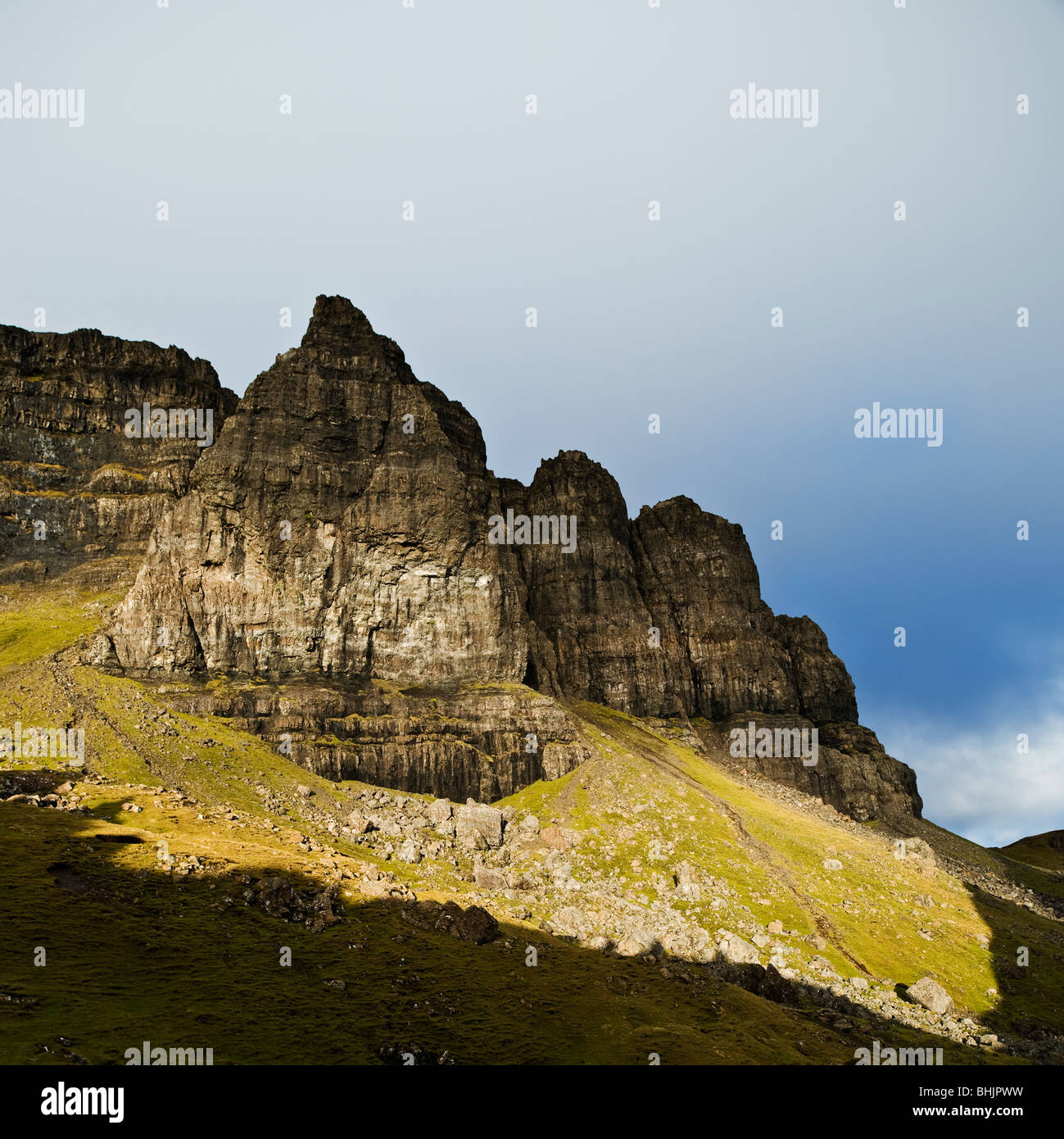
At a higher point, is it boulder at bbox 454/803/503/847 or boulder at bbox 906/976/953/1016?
boulder at bbox 454/803/503/847

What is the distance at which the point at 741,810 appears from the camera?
151375mm

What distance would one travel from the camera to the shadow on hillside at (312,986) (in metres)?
44.8

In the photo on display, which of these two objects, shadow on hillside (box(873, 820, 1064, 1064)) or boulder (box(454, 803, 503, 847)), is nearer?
shadow on hillside (box(873, 820, 1064, 1064))

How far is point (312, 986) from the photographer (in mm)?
55500

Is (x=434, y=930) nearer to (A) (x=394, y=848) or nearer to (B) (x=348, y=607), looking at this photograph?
(A) (x=394, y=848)

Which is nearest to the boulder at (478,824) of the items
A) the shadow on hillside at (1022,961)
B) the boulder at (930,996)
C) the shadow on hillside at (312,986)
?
the shadow on hillside at (312,986)

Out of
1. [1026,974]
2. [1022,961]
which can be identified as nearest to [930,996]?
[1026,974]

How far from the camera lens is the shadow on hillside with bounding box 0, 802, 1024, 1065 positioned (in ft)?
147

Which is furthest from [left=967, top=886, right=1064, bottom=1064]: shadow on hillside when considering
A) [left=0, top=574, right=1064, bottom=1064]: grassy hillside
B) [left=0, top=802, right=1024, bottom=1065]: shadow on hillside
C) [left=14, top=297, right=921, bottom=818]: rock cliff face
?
[left=14, top=297, right=921, bottom=818]: rock cliff face

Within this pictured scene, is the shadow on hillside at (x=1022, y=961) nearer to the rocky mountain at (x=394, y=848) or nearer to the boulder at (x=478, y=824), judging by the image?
the rocky mountain at (x=394, y=848)

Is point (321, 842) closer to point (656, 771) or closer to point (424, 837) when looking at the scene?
point (424, 837)

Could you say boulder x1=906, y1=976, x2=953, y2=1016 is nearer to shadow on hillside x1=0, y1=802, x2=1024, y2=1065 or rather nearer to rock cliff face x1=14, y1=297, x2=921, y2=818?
shadow on hillside x1=0, y1=802, x2=1024, y2=1065

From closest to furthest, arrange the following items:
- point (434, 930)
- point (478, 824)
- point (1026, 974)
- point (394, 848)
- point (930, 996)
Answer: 1. point (434, 930)
2. point (930, 996)
3. point (1026, 974)
4. point (394, 848)
5. point (478, 824)
